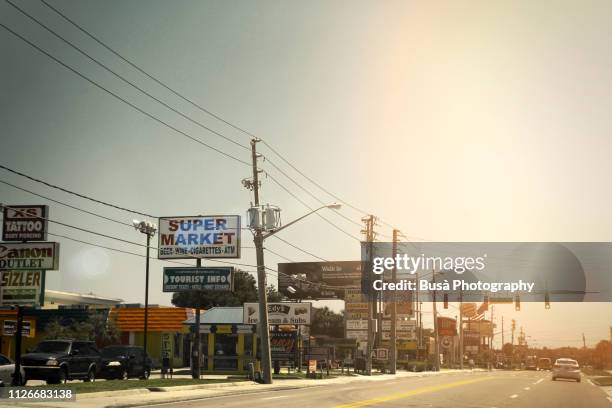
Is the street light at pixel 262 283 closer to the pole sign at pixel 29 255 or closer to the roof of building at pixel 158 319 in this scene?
the pole sign at pixel 29 255

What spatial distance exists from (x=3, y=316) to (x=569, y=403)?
5901cm

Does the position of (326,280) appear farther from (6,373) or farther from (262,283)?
(6,373)

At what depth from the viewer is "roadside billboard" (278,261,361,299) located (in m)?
108

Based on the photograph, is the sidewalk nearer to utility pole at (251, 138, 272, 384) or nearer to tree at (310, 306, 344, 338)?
utility pole at (251, 138, 272, 384)

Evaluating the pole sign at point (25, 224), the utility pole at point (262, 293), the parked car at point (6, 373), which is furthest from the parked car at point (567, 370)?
the parked car at point (6, 373)

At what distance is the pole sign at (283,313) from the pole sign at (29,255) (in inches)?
1007

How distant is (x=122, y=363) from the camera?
4091 centimetres

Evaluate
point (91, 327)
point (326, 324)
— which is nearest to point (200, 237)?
point (91, 327)

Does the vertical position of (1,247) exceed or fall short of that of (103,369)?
it exceeds it

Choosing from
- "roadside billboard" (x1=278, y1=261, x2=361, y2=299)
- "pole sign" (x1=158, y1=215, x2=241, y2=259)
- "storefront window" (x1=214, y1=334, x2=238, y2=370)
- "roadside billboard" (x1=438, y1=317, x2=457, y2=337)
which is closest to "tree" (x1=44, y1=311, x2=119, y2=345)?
"storefront window" (x1=214, y1=334, x2=238, y2=370)

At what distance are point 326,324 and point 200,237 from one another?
3977 inches

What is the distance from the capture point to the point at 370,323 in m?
58.8

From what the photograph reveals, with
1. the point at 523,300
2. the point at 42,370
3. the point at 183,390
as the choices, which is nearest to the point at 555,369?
the point at 523,300

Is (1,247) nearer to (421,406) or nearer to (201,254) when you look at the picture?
(201,254)
